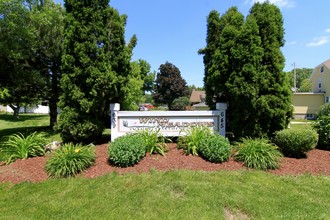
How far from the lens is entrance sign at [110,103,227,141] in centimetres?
648

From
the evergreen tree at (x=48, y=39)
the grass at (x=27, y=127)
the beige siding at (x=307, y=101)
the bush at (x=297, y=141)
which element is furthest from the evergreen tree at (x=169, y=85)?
the bush at (x=297, y=141)

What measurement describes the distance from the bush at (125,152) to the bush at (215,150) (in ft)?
4.79

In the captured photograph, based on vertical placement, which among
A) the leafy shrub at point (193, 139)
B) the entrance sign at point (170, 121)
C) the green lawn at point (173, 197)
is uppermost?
the entrance sign at point (170, 121)

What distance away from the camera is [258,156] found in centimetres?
512

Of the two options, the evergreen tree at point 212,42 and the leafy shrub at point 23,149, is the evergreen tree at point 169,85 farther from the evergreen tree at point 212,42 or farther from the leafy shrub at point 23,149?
the leafy shrub at point 23,149

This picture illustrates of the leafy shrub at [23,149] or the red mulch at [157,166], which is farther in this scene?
the leafy shrub at [23,149]

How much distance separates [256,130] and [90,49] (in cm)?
511

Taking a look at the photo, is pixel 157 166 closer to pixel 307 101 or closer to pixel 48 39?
pixel 48 39

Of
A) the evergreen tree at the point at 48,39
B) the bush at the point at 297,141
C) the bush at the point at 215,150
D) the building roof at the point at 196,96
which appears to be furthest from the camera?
the building roof at the point at 196,96

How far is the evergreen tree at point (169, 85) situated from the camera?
4181cm

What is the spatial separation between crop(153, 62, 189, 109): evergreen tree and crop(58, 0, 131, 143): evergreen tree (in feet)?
114

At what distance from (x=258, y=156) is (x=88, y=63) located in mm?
4925

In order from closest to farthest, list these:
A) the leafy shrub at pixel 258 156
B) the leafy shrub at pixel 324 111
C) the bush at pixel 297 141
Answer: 1. the leafy shrub at pixel 258 156
2. the bush at pixel 297 141
3. the leafy shrub at pixel 324 111

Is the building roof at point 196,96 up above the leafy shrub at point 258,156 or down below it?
above
